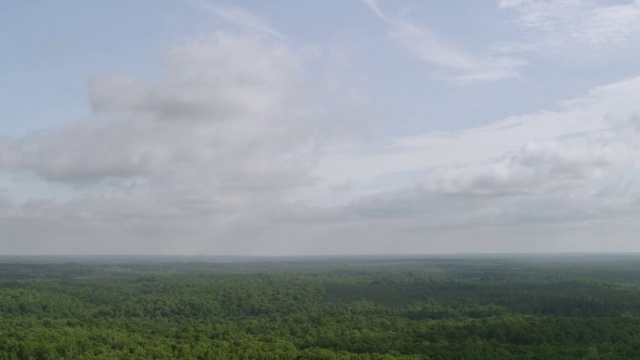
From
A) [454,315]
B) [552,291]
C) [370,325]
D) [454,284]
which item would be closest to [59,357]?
[370,325]

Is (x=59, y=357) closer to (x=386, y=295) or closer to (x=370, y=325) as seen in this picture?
(x=370, y=325)

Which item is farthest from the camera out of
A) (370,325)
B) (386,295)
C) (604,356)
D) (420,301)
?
(386,295)

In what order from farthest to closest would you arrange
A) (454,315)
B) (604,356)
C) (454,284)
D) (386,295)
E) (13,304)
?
1. (454,284)
2. (386,295)
3. (13,304)
4. (454,315)
5. (604,356)

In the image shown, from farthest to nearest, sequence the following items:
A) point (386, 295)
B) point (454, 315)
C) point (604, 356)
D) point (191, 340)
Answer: point (386, 295), point (454, 315), point (191, 340), point (604, 356)

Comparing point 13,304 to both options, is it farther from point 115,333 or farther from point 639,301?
point 639,301

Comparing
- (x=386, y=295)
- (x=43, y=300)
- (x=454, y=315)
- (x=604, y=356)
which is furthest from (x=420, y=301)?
(x=43, y=300)

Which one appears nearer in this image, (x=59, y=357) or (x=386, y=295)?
(x=59, y=357)

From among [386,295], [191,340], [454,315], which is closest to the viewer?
[191,340]

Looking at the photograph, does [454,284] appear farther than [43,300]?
Yes
